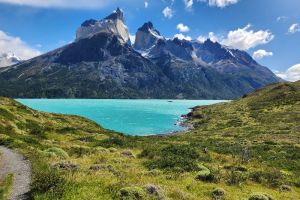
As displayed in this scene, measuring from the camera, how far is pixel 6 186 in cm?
1956

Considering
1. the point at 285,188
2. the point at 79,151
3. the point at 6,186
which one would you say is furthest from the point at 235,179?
the point at 79,151

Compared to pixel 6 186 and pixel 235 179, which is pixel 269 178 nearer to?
pixel 235 179

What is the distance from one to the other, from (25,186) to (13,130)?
123 ft

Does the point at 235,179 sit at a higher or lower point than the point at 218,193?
lower

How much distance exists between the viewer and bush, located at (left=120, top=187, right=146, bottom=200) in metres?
17.5

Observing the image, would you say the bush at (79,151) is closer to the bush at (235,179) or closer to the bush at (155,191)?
the bush at (235,179)

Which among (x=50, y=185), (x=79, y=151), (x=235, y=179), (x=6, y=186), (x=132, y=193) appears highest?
(x=50, y=185)

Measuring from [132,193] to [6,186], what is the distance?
7.37 metres

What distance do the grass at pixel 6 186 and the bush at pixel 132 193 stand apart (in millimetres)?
5856

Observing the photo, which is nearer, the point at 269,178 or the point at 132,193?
the point at 132,193

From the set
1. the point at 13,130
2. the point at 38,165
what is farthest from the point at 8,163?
the point at 13,130

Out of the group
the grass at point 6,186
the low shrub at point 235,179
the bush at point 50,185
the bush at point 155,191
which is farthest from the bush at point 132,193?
the low shrub at point 235,179

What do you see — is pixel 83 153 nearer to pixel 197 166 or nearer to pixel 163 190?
pixel 197 166

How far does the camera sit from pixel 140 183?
21.5 metres
